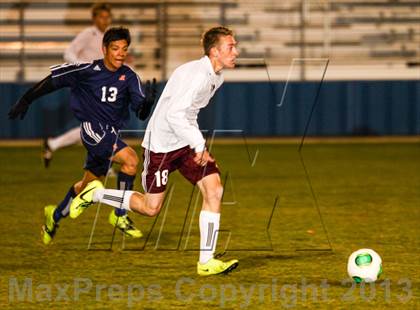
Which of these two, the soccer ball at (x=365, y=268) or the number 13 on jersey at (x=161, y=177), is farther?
the number 13 on jersey at (x=161, y=177)

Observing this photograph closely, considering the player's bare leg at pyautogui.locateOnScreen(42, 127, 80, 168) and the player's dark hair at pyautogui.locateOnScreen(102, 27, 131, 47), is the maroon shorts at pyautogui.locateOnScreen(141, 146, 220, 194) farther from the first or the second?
the player's bare leg at pyautogui.locateOnScreen(42, 127, 80, 168)

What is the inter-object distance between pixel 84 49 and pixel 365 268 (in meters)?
7.29

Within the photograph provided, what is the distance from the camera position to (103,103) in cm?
862

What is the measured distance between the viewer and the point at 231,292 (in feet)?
21.2

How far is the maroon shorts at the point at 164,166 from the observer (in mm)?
7250

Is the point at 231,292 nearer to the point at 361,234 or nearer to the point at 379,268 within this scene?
the point at 379,268

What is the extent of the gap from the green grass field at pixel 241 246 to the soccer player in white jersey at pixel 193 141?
32 centimetres

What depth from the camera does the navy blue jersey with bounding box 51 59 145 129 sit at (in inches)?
336

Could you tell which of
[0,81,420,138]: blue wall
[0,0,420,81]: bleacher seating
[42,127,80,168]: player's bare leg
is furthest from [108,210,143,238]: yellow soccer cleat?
[0,0,420,81]: bleacher seating

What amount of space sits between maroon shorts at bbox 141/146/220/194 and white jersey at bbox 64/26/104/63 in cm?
607

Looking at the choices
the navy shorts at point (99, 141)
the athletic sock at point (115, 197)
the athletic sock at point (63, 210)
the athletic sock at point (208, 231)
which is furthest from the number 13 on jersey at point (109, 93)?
the athletic sock at point (208, 231)

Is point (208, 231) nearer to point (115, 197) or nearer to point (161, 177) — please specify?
point (161, 177)

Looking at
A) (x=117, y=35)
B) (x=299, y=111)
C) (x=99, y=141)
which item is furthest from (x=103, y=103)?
(x=299, y=111)

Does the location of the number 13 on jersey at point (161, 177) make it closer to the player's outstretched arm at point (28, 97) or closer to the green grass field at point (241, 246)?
the green grass field at point (241, 246)
